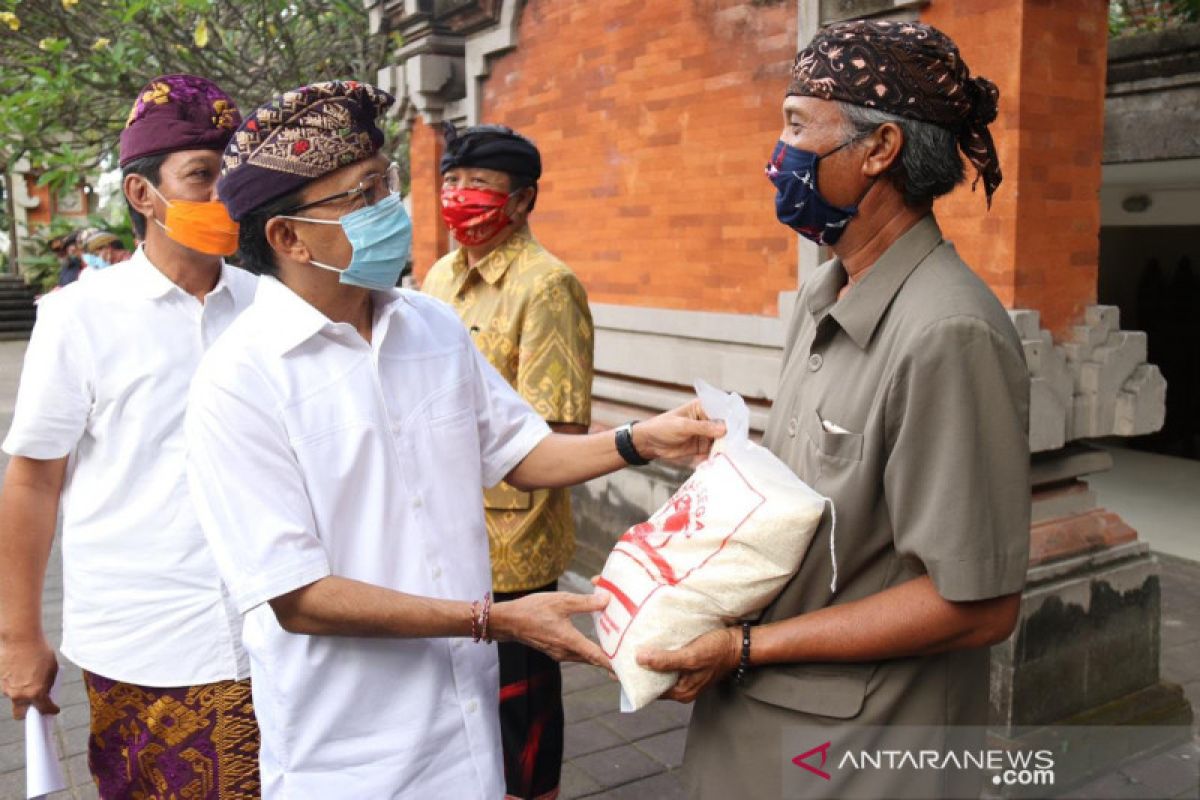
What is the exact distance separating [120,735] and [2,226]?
30.4 meters

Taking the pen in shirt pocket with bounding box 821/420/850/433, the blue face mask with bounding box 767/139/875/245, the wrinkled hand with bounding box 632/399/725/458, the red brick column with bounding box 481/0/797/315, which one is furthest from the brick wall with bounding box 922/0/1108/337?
the pen in shirt pocket with bounding box 821/420/850/433

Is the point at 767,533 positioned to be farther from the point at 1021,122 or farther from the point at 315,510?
the point at 1021,122

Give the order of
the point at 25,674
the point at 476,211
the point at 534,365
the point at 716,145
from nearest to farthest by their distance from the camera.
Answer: the point at 25,674 < the point at 534,365 < the point at 476,211 < the point at 716,145

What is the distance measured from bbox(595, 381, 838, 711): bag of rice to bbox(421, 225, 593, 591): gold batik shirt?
1.55 metres

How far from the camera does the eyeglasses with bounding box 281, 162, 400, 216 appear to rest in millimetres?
2094

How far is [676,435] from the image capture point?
2.33 metres

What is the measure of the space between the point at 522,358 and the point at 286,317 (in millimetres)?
1503

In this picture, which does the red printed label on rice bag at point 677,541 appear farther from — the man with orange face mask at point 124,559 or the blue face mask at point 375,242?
the man with orange face mask at point 124,559

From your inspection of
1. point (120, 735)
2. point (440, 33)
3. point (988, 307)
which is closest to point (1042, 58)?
point (988, 307)

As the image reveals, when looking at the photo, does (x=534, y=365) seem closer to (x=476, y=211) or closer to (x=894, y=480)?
(x=476, y=211)

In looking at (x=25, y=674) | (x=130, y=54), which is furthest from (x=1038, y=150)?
(x=130, y=54)

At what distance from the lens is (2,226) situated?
94.4ft

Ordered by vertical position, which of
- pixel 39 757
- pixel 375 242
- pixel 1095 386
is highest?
pixel 375 242

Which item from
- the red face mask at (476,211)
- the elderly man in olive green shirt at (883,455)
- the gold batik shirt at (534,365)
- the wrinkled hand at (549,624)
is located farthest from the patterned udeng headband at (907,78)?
the red face mask at (476,211)
